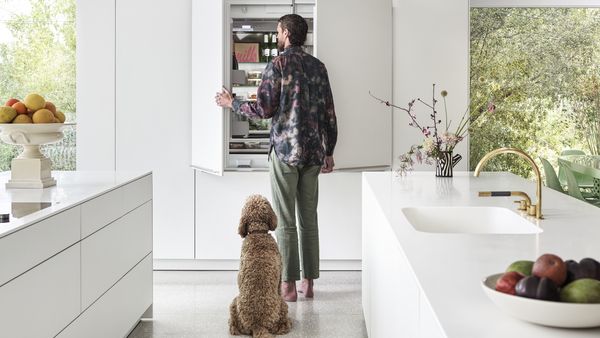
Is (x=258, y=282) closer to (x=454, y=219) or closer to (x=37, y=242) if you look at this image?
(x=454, y=219)

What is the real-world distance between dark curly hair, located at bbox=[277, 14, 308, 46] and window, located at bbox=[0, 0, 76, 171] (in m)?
4.00

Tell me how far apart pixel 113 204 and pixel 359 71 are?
262cm

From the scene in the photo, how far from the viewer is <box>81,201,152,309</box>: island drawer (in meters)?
3.26

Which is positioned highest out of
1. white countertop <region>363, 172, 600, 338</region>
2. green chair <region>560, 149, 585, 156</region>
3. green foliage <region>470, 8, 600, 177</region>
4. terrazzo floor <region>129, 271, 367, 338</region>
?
green foliage <region>470, 8, 600, 177</region>

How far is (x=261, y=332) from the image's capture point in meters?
4.02

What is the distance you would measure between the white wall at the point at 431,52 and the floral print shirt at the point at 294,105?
4.06 feet

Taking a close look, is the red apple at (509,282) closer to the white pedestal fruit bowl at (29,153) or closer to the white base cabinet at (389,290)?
the white base cabinet at (389,290)

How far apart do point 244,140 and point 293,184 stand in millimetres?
1164

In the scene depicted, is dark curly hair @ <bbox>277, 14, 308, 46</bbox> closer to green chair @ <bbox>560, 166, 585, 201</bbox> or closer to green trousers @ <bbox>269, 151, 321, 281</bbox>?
green trousers @ <bbox>269, 151, 321, 281</bbox>

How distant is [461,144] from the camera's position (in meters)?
6.05

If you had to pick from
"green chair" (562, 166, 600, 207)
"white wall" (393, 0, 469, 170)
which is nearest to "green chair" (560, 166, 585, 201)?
"green chair" (562, 166, 600, 207)

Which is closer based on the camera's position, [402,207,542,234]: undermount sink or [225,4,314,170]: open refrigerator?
[402,207,542,234]: undermount sink

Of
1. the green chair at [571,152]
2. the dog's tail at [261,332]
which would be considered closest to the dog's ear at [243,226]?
the dog's tail at [261,332]

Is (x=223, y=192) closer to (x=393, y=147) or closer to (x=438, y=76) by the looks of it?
(x=393, y=147)
